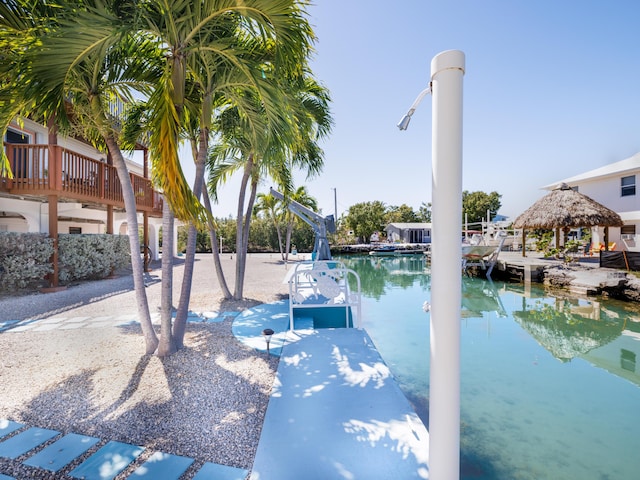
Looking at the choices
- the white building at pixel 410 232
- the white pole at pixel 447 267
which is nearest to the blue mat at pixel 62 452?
the white pole at pixel 447 267

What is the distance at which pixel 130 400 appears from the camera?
3139mm

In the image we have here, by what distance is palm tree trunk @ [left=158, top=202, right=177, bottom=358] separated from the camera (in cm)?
402

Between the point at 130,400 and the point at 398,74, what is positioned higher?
the point at 398,74

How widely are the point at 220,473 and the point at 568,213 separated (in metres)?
18.5

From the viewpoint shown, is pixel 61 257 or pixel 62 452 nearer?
pixel 62 452

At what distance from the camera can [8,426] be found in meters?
2.71

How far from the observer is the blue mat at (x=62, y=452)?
7.36 ft

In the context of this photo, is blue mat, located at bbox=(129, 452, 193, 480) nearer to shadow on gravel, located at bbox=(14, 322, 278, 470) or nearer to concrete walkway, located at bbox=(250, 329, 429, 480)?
shadow on gravel, located at bbox=(14, 322, 278, 470)

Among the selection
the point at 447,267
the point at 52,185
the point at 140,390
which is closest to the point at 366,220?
the point at 52,185

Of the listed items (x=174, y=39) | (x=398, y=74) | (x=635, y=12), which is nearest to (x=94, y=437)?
(x=174, y=39)

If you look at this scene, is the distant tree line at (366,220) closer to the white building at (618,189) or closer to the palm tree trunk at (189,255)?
the white building at (618,189)

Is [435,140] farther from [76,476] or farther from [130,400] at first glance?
[130,400]

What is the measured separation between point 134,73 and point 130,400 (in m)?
4.09

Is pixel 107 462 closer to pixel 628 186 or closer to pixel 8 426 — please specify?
pixel 8 426
